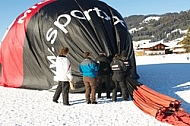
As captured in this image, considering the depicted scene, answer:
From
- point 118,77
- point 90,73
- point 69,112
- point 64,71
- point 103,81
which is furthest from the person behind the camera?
point 103,81

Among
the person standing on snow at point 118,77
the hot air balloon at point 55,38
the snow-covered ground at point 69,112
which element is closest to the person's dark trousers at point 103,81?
the snow-covered ground at point 69,112

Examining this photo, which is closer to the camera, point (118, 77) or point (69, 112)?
point (69, 112)

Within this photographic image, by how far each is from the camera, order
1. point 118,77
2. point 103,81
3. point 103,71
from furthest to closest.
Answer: point 103,81 < point 103,71 < point 118,77

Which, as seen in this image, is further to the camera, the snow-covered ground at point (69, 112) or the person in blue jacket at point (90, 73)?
the person in blue jacket at point (90, 73)

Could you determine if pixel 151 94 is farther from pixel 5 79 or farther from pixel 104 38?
pixel 5 79

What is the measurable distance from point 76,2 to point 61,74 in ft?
13.6

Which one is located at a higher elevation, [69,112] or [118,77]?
[118,77]

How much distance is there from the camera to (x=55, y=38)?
10.2 m

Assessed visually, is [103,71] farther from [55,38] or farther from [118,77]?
[55,38]

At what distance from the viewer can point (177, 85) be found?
11438mm

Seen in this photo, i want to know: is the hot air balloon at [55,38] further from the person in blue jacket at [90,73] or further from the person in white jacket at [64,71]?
the person in white jacket at [64,71]

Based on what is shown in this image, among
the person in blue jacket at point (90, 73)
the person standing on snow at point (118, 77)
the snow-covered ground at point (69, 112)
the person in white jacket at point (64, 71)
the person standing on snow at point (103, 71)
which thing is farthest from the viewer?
the person standing on snow at point (103, 71)

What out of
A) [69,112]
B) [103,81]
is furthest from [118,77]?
[69,112]

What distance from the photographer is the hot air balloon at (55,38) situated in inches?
399
